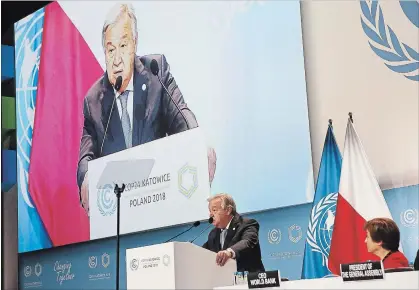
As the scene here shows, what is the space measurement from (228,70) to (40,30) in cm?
354

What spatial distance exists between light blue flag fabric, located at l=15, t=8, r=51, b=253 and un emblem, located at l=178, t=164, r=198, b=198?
2741 mm

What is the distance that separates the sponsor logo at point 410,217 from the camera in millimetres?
5113

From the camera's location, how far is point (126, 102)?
7582mm

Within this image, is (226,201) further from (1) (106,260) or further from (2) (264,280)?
(1) (106,260)

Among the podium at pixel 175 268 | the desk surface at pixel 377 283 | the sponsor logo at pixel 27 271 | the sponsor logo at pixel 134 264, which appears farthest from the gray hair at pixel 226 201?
the sponsor logo at pixel 27 271

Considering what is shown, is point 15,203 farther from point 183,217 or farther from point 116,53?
point 183,217

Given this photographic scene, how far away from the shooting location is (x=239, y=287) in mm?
3811

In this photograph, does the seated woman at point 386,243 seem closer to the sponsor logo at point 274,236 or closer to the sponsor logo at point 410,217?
the sponsor logo at point 410,217

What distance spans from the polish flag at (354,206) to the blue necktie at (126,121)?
285 centimetres

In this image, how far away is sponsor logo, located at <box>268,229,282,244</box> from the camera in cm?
612

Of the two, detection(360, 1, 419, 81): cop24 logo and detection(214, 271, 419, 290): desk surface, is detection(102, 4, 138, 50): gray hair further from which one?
detection(214, 271, 419, 290): desk surface

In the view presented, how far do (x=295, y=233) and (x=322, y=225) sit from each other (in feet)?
1.59

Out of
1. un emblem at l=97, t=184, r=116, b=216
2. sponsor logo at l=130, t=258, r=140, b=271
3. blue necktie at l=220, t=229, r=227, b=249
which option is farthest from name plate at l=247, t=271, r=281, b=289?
un emblem at l=97, t=184, r=116, b=216

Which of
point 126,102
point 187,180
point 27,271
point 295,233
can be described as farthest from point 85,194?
point 295,233
